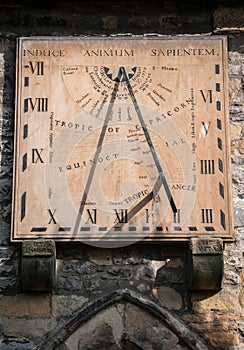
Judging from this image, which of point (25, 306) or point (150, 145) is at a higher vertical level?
point (150, 145)

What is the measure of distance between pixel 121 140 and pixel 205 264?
890mm

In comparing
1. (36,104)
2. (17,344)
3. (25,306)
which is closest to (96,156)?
(36,104)

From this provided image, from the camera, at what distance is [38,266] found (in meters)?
5.88

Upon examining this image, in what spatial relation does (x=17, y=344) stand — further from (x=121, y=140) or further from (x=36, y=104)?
(x=36, y=104)

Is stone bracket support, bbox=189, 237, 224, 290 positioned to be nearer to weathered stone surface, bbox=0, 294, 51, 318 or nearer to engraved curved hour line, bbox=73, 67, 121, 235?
engraved curved hour line, bbox=73, 67, 121, 235

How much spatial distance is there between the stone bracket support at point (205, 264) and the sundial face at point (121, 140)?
0.10m

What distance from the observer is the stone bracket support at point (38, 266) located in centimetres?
588

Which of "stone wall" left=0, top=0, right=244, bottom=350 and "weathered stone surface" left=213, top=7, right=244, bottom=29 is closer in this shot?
"stone wall" left=0, top=0, right=244, bottom=350

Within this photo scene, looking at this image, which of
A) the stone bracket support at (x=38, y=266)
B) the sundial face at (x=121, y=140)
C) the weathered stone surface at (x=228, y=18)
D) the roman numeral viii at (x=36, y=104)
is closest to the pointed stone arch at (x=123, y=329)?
the stone bracket support at (x=38, y=266)

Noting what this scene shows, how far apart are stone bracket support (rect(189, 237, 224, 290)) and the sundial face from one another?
0.10 metres

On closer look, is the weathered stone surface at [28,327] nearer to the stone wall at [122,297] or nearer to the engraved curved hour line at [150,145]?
the stone wall at [122,297]

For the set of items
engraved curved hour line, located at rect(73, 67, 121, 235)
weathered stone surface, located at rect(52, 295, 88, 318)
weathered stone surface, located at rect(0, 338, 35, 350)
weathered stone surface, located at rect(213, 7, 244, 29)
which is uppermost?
weathered stone surface, located at rect(213, 7, 244, 29)

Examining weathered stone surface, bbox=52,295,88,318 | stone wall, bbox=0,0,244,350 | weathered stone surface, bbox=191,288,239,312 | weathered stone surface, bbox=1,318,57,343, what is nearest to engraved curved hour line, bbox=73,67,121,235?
stone wall, bbox=0,0,244,350

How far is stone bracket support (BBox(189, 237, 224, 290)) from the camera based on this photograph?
587 cm
